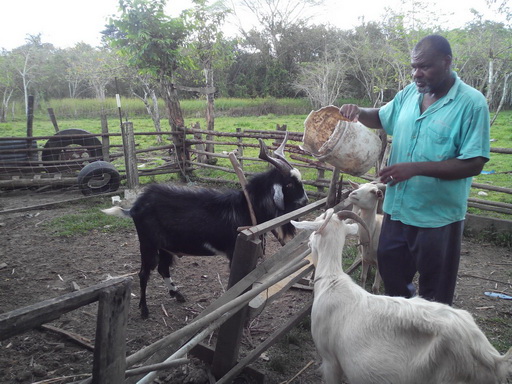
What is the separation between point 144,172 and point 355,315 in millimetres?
8089

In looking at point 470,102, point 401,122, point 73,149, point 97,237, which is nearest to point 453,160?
point 470,102

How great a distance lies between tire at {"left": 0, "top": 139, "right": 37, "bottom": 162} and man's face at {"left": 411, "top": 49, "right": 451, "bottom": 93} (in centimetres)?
925

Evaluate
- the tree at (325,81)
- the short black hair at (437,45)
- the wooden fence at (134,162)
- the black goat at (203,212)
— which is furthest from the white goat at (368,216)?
the tree at (325,81)

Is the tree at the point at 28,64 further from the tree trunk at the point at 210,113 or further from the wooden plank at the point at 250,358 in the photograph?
the wooden plank at the point at 250,358

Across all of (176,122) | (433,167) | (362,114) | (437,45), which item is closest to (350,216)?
(433,167)

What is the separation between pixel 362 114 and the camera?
2.81 metres

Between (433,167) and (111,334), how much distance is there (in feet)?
6.34

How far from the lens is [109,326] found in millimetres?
1345

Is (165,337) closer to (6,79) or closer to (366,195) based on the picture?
(366,195)

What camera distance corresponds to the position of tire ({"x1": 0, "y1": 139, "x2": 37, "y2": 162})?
8.66m

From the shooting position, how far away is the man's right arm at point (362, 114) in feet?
8.99

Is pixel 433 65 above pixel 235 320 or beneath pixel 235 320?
above

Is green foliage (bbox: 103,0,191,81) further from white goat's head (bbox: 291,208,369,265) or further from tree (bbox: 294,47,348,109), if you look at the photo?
tree (bbox: 294,47,348,109)

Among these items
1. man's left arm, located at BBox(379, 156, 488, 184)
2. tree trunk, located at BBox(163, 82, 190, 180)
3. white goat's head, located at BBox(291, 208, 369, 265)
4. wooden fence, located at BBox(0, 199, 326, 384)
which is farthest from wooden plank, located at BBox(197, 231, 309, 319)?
tree trunk, located at BBox(163, 82, 190, 180)
